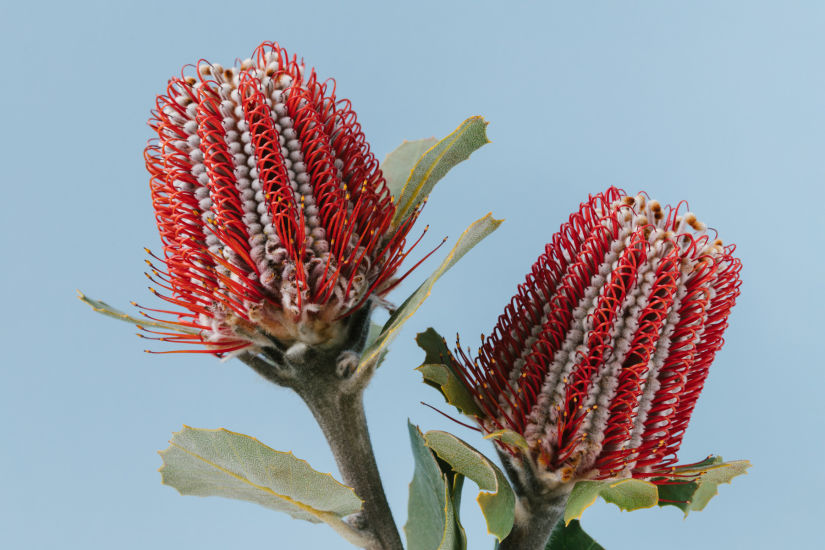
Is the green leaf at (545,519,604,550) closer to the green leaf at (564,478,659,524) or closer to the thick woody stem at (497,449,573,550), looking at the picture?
the thick woody stem at (497,449,573,550)

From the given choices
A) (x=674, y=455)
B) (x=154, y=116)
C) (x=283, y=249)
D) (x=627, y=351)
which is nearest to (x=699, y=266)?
(x=627, y=351)

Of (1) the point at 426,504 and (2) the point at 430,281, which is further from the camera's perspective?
(1) the point at 426,504

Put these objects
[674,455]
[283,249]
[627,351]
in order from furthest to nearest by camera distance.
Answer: [674,455], [627,351], [283,249]

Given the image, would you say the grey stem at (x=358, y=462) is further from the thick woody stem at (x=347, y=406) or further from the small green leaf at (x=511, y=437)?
the small green leaf at (x=511, y=437)

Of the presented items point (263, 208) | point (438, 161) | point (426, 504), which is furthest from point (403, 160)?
point (426, 504)

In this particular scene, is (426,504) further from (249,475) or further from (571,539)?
(249,475)

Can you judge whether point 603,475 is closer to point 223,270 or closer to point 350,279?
point 350,279
